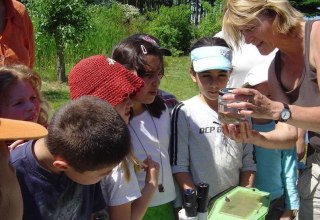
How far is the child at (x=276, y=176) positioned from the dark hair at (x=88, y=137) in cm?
138

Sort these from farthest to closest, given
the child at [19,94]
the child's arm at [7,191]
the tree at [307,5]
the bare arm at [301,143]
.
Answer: the tree at [307,5] < the bare arm at [301,143] < the child at [19,94] < the child's arm at [7,191]

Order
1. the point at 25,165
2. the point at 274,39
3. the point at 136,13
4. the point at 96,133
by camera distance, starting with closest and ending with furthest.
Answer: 1. the point at 96,133
2. the point at 25,165
3. the point at 274,39
4. the point at 136,13

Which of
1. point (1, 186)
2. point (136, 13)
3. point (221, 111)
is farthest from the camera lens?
point (136, 13)

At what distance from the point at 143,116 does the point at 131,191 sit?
0.58 m

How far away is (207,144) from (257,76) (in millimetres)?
566

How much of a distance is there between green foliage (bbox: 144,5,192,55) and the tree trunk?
5145 millimetres

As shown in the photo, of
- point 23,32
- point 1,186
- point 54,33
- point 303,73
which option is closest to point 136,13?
point 54,33

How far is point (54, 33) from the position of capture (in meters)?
8.64

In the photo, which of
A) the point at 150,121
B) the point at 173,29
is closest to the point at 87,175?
the point at 150,121

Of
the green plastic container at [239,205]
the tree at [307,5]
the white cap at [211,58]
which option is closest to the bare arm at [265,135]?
the green plastic container at [239,205]

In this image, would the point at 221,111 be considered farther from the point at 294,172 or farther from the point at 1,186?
the point at 1,186

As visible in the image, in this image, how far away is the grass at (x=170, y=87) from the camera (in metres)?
7.62

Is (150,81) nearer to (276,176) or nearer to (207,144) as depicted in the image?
(207,144)

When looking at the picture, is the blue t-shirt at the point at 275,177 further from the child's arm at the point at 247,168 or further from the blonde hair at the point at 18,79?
the blonde hair at the point at 18,79
